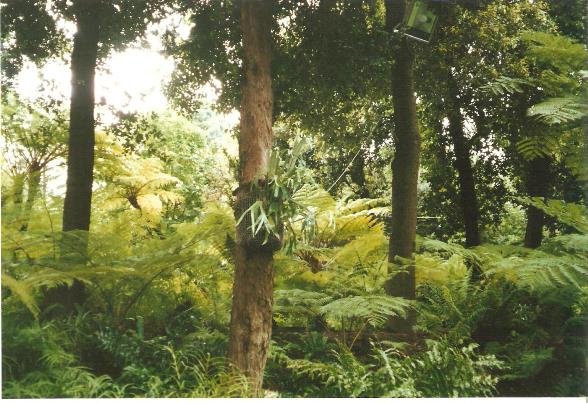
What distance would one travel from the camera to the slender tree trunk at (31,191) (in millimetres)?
2818

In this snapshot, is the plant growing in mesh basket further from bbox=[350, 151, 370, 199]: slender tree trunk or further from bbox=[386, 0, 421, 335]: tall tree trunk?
bbox=[350, 151, 370, 199]: slender tree trunk

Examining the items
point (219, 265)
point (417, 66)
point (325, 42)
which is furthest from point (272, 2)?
point (219, 265)

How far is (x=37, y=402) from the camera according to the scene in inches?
87.4

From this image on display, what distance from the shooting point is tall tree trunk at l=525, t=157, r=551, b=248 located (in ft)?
13.4

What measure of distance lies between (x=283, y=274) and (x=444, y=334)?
142cm

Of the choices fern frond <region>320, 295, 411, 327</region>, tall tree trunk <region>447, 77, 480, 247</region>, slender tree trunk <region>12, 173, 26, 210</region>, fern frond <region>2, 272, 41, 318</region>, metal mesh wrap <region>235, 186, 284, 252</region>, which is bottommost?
fern frond <region>320, 295, 411, 327</region>

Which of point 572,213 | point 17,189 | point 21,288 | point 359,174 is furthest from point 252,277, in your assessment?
point 359,174

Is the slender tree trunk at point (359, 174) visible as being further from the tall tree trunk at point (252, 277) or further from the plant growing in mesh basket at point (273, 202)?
the plant growing in mesh basket at point (273, 202)

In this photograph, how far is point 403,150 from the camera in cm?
385

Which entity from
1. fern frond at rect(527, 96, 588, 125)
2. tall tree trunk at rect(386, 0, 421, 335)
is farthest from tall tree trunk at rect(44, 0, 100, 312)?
fern frond at rect(527, 96, 588, 125)

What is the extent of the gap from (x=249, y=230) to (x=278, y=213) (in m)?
0.19

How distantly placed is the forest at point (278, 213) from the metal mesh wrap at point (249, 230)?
1 centimetres

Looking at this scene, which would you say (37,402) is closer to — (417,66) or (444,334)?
(444,334)

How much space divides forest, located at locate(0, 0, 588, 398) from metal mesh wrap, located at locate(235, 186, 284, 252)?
0.5 inches
